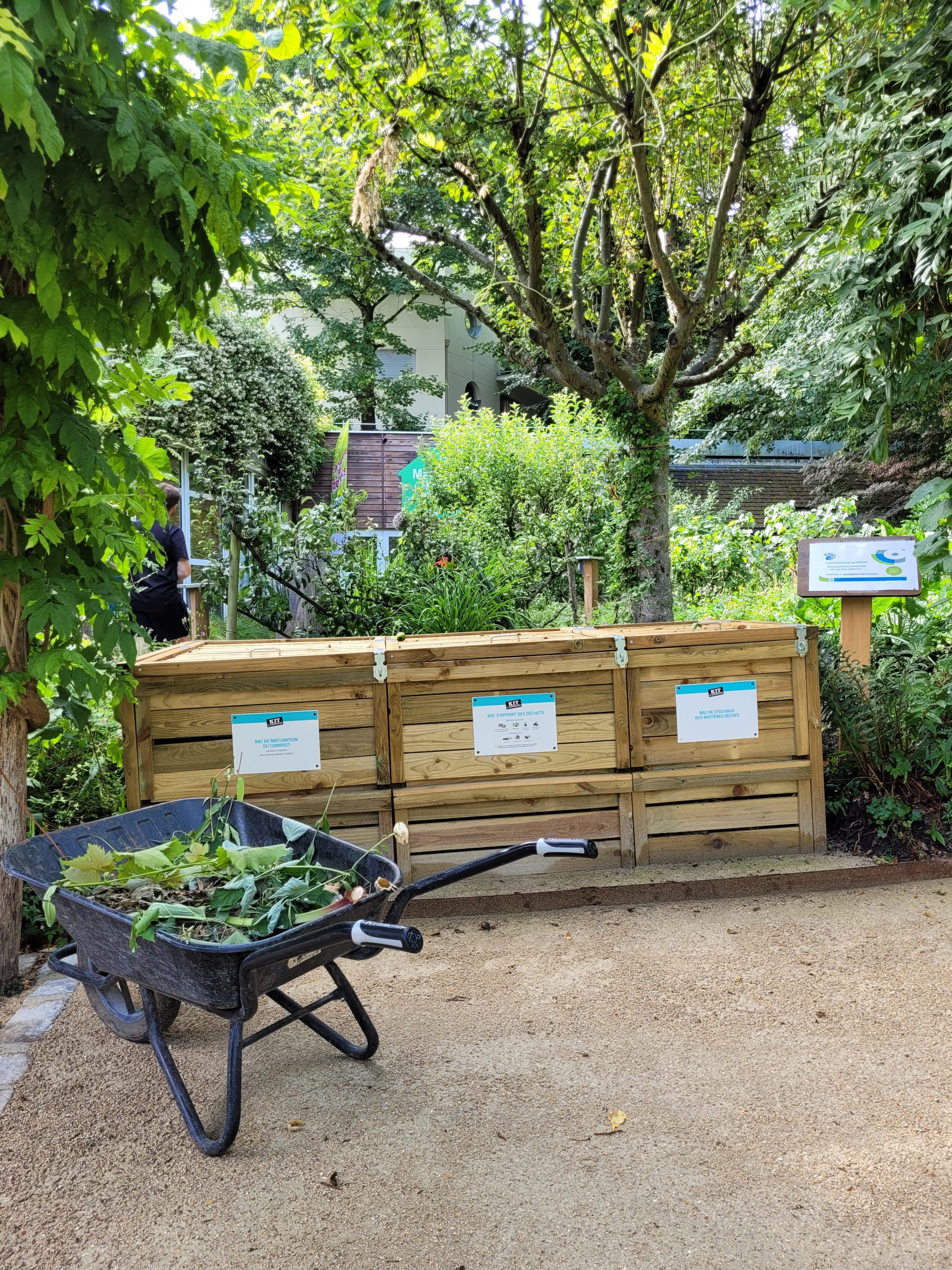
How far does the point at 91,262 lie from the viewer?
277 cm

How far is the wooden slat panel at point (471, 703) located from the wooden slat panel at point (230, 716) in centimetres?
20

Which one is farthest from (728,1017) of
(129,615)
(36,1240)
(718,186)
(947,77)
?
(718,186)

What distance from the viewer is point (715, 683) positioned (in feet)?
14.4

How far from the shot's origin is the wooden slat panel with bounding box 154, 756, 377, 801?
4059 mm

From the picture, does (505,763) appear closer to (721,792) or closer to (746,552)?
(721,792)

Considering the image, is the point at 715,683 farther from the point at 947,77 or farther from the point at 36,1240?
the point at 36,1240

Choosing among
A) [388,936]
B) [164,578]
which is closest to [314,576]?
[164,578]

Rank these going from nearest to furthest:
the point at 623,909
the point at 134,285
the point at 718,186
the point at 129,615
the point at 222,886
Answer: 1. the point at 222,886
2. the point at 134,285
3. the point at 129,615
4. the point at 623,909
5. the point at 718,186

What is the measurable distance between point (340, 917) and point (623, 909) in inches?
86.0

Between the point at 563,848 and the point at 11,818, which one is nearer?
the point at 563,848

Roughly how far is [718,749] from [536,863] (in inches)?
40.3

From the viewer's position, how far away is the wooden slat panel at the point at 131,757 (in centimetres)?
396

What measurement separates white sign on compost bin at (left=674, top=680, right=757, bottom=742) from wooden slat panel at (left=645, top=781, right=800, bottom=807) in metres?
0.24

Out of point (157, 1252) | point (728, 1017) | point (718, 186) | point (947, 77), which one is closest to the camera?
point (157, 1252)
